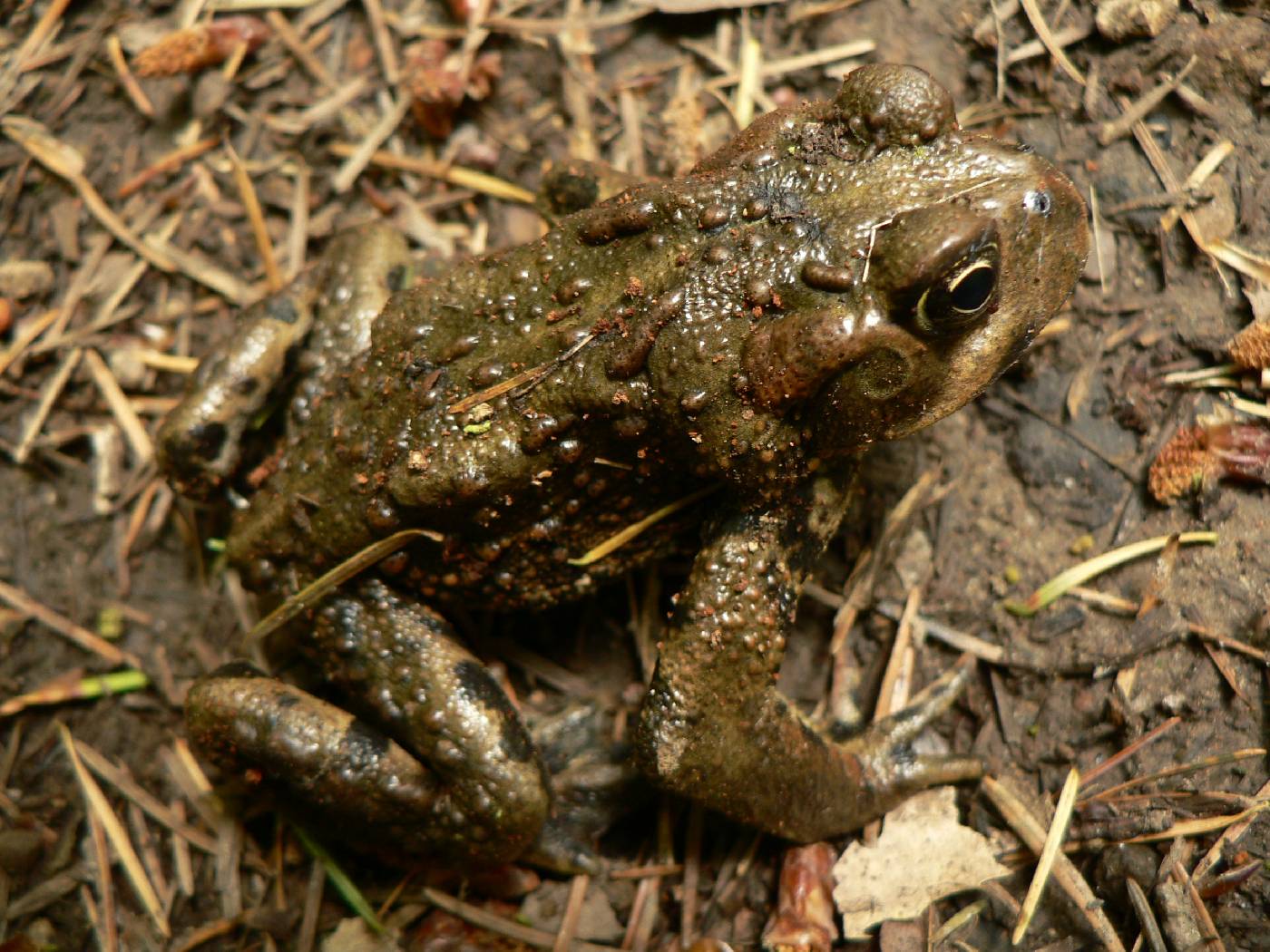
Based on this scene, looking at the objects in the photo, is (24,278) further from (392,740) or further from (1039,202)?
(1039,202)

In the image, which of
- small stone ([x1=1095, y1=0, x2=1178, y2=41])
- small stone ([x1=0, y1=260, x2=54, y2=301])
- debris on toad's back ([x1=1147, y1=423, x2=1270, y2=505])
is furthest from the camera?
small stone ([x1=0, y1=260, x2=54, y2=301])

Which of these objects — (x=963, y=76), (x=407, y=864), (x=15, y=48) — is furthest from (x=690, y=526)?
(x=15, y=48)

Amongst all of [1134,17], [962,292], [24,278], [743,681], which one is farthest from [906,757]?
[24,278]

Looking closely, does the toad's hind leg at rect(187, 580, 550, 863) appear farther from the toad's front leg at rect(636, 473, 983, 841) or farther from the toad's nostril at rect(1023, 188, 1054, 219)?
the toad's nostril at rect(1023, 188, 1054, 219)

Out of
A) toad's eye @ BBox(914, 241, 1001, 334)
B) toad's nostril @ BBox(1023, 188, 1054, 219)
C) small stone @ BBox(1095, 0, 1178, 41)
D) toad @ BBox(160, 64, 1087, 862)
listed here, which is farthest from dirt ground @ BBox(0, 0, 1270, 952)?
toad's eye @ BBox(914, 241, 1001, 334)

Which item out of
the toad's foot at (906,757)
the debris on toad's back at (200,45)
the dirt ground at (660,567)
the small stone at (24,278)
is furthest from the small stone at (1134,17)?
the small stone at (24,278)

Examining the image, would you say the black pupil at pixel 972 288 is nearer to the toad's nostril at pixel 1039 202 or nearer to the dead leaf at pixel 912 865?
the toad's nostril at pixel 1039 202
